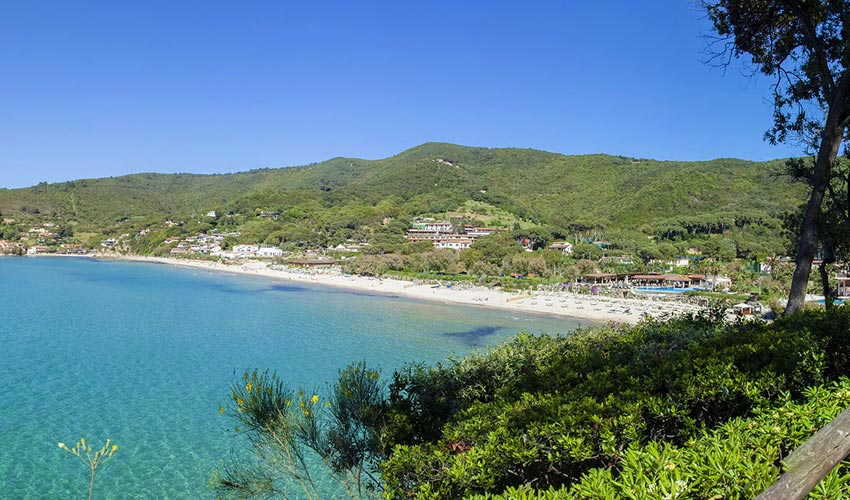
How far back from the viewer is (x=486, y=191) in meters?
113

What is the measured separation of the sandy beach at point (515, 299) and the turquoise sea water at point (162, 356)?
270cm

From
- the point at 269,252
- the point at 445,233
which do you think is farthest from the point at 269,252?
the point at 445,233

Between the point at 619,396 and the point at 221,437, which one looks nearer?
the point at 619,396

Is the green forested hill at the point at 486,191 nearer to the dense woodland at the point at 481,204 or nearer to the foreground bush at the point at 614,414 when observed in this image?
the dense woodland at the point at 481,204

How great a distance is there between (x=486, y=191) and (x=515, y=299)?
7251 cm

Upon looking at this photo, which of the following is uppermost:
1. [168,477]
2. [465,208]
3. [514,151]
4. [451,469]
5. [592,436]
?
[514,151]

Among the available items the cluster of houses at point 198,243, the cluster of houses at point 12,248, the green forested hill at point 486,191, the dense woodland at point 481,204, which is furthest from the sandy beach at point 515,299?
the cluster of houses at point 12,248

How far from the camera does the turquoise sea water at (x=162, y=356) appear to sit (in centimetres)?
1143

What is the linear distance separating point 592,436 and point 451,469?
1068 millimetres

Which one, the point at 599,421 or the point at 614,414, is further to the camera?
the point at 614,414

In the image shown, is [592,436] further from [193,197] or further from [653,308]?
[193,197]

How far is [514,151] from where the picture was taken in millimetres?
147125

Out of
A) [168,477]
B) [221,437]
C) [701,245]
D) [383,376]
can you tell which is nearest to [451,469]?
[168,477]

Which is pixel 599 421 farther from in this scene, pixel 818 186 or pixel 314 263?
pixel 314 263
